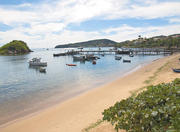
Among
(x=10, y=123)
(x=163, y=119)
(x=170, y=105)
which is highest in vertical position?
(x=170, y=105)

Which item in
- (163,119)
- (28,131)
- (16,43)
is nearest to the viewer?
(163,119)

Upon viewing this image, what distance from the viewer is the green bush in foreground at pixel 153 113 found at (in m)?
3.54

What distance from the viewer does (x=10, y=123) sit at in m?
A: 12.5

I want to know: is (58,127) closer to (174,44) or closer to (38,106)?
(38,106)

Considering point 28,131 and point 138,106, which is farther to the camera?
point 28,131

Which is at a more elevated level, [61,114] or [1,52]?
[1,52]

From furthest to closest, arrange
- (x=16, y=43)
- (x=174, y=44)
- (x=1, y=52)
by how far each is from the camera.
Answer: (x=16, y=43), (x=1, y=52), (x=174, y=44)

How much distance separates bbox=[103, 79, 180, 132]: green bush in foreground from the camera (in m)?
3.54

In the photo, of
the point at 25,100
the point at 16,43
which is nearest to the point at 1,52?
the point at 16,43

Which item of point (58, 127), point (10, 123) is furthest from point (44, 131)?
point (10, 123)

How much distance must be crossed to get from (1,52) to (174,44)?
177 metres

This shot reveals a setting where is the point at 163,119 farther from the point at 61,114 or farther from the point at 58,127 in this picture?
the point at 61,114

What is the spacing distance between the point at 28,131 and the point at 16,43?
19458cm

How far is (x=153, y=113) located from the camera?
365cm
